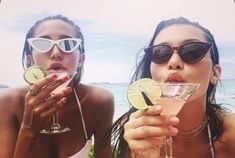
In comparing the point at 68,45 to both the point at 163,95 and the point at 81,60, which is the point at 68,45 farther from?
the point at 163,95

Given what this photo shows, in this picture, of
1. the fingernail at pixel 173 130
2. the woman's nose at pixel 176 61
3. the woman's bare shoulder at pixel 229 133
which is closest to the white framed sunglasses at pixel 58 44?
the woman's nose at pixel 176 61

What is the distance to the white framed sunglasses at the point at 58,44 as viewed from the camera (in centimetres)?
169

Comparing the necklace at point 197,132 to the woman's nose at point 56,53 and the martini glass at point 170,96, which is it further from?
the woman's nose at point 56,53

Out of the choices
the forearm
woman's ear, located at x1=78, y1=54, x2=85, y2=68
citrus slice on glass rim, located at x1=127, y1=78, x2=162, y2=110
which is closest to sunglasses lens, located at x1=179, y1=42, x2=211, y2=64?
citrus slice on glass rim, located at x1=127, y1=78, x2=162, y2=110

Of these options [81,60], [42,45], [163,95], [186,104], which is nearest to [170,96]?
[163,95]

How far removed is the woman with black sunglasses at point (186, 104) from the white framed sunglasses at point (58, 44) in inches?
10.1

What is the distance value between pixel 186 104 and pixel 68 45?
0.49m

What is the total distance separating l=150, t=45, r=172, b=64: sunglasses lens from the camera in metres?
1.60

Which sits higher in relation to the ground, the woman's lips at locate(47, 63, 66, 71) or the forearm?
the woman's lips at locate(47, 63, 66, 71)

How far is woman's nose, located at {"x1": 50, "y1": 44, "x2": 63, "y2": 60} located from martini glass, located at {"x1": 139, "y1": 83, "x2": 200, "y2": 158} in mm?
341

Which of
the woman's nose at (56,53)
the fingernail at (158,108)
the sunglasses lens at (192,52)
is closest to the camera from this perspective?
the fingernail at (158,108)

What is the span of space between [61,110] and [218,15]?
0.69 metres

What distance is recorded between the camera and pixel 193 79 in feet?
5.26

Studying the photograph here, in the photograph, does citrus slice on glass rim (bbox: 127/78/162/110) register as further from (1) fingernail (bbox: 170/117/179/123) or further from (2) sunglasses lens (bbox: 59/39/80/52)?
(2) sunglasses lens (bbox: 59/39/80/52)
